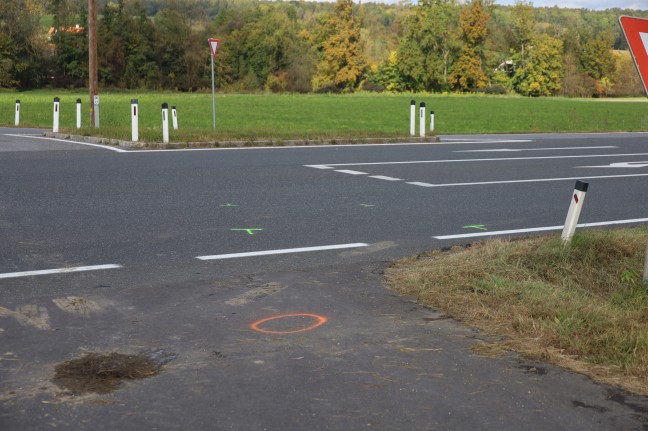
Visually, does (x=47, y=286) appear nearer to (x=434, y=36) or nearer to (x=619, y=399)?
(x=619, y=399)

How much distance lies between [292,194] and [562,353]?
280 inches

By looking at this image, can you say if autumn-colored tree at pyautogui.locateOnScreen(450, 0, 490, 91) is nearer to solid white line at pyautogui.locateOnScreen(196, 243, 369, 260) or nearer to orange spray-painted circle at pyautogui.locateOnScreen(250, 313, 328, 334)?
solid white line at pyautogui.locateOnScreen(196, 243, 369, 260)

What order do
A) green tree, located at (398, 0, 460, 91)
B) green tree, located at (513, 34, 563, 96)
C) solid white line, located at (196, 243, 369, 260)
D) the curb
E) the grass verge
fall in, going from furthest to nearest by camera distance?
green tree, located at (513, 34, 563, 96) → green tree, located at (398, 0, 460, 91) → the curb → solid white line, located at (196, 243, 369, 260) → the grass verge

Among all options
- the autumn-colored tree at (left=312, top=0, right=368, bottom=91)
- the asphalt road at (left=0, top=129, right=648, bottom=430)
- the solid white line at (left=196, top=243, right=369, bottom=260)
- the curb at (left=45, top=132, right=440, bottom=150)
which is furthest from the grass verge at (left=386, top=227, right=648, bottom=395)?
the autumn-colored tree at (left=312, top=0, right=368, bottom=91)

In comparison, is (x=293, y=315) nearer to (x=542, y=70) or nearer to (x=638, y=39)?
(x=638, y=39)

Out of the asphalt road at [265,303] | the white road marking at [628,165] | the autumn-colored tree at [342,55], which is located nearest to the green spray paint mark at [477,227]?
the asphalt road at [265,303]

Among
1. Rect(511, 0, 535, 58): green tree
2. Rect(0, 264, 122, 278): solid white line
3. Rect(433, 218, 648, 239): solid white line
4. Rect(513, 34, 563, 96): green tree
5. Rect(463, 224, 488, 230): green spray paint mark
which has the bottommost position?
Rect(0, 264, 122, 278): solid white line

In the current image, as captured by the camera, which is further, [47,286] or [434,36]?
[434,36]

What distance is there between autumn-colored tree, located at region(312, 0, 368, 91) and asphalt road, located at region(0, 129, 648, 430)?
294ft

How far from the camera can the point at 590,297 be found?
19.7 feet

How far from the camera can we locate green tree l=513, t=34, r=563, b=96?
102438mm

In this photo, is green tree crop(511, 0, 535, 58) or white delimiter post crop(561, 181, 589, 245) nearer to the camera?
white delimiter post crop(561, 181, 589, 245)

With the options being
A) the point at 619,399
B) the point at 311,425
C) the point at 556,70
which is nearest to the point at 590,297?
the point at 619,399

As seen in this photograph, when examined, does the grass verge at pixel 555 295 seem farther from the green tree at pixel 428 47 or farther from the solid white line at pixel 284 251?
the green tree at pixel 428 47
